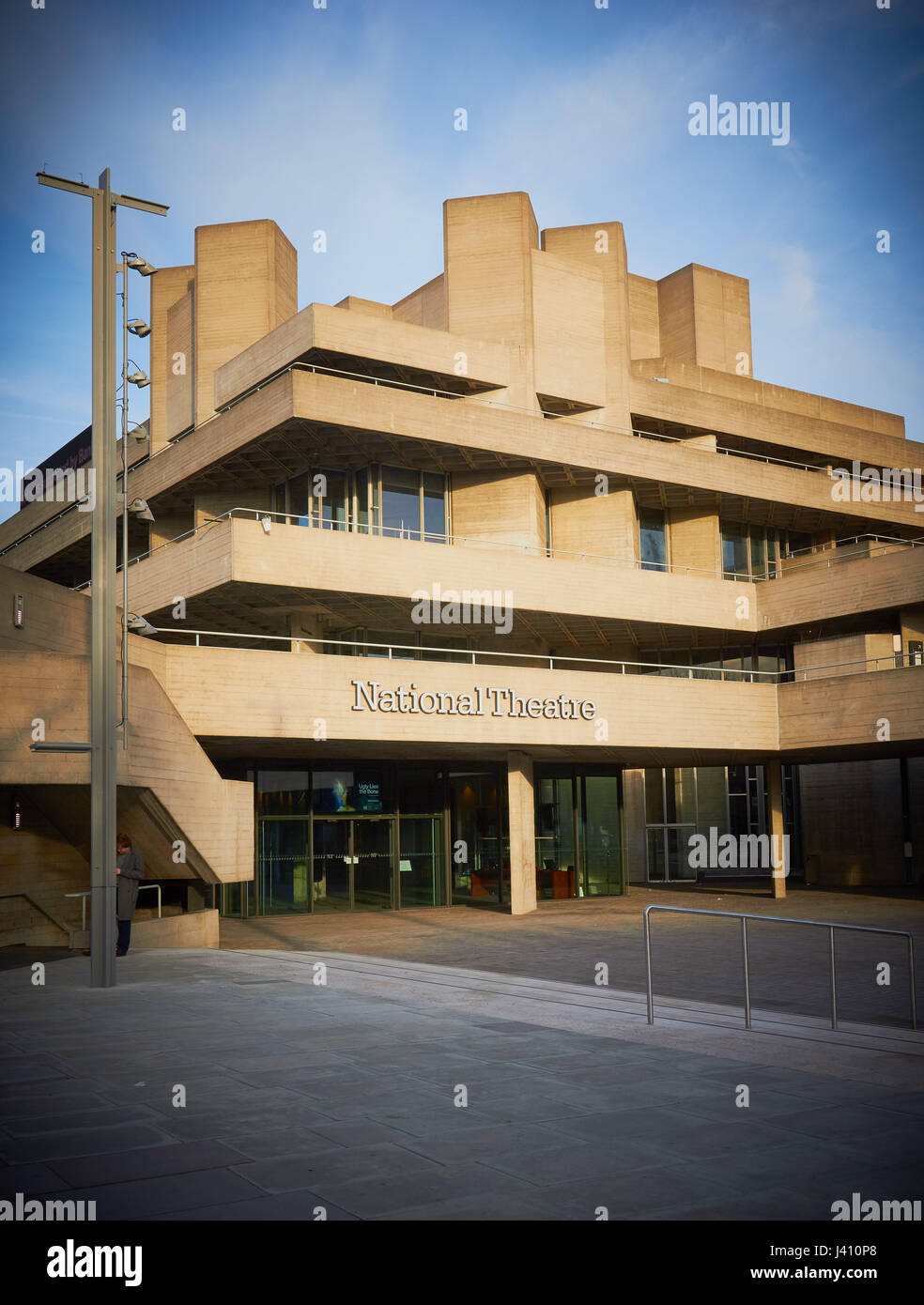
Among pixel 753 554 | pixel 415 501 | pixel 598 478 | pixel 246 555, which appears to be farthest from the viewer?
pixel 753 554

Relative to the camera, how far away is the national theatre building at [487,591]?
85.3 feet

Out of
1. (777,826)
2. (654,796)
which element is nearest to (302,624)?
(777,826)

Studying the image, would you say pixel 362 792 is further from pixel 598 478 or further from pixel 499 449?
pixel 598 478

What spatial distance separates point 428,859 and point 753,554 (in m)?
16.2

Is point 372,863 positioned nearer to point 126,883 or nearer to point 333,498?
point 333,498

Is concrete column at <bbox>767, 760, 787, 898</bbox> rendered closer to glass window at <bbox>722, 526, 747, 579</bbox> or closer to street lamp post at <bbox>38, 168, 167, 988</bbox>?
glass window at <bbox>722, 526, 747, 579</bbox>

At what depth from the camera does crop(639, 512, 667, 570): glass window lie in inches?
1431

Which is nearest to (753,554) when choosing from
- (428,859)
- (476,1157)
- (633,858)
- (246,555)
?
(633,858)

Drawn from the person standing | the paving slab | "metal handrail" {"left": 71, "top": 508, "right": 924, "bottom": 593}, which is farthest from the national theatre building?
the paving slab

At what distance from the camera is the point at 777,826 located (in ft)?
107

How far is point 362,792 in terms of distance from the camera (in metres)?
29.0

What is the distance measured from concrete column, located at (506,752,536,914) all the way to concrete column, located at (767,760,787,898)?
745 cm

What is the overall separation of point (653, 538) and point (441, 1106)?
103 ft
